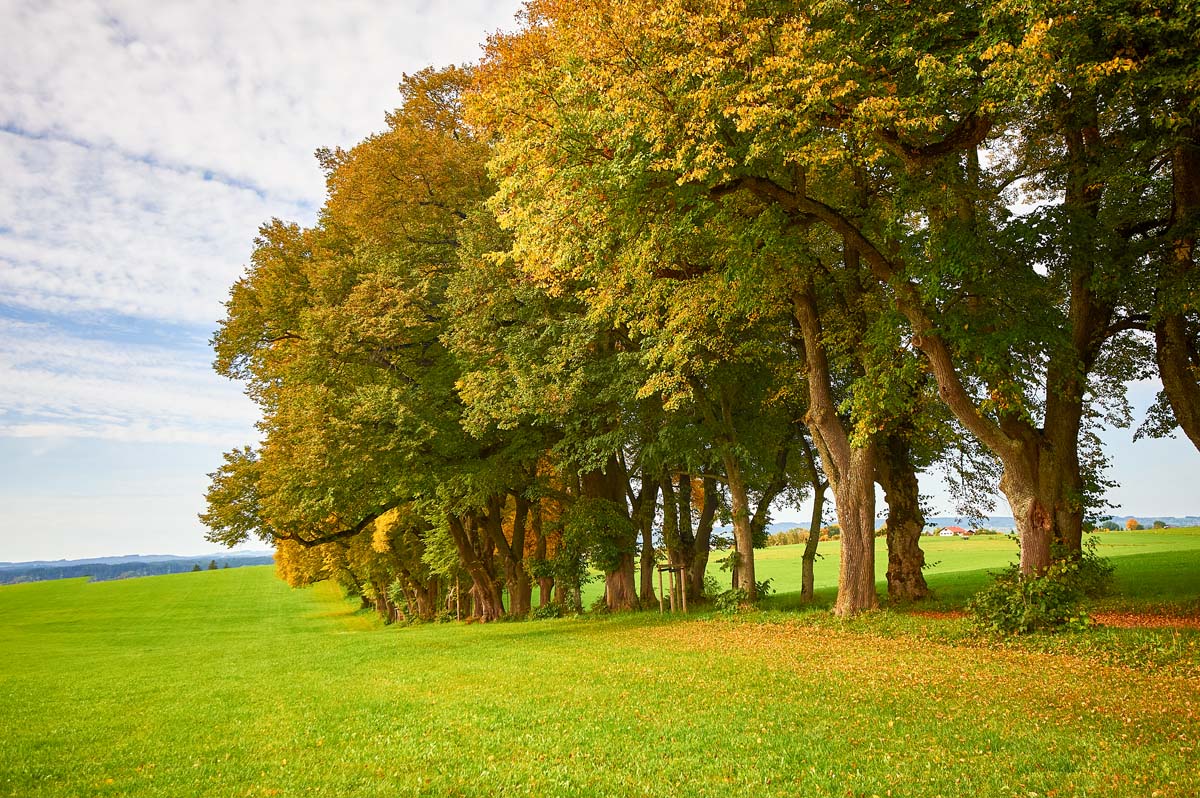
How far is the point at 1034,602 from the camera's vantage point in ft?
48.2

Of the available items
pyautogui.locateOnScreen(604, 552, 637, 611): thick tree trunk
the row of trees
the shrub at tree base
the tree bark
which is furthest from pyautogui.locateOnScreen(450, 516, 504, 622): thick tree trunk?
the shrub at tree base

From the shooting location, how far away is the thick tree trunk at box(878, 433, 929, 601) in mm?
23656

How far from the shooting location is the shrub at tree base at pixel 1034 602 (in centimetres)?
1440

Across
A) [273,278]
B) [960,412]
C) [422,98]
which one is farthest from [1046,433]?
[273,278]

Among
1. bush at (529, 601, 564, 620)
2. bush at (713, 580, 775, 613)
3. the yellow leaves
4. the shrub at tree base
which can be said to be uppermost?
the yellow leaves

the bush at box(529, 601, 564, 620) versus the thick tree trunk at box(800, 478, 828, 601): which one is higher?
the thick tree trunk at box(800, 478, 828, 601)

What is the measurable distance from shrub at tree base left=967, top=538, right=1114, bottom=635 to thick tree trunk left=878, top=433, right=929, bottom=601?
26.2 ft

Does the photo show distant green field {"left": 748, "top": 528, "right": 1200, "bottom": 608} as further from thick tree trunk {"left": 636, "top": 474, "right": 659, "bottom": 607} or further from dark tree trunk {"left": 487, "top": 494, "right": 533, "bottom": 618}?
dark tree trunk {"left": 487, "top": 494, "right": 533, "bottom": 618}

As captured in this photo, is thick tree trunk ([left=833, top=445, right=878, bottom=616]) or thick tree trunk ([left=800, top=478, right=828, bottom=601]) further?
thick tree trunk ([left=800, top=478, right=828, bottom=601])

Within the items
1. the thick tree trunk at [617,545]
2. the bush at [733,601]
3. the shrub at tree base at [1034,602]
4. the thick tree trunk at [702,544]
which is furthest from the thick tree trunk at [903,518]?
the thick tree trunk at [617,545]

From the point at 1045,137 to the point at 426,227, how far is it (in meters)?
19.3

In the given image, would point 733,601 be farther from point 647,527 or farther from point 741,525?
point 647,527

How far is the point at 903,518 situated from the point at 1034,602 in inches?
356

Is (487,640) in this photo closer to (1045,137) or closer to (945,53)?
(945,53)
